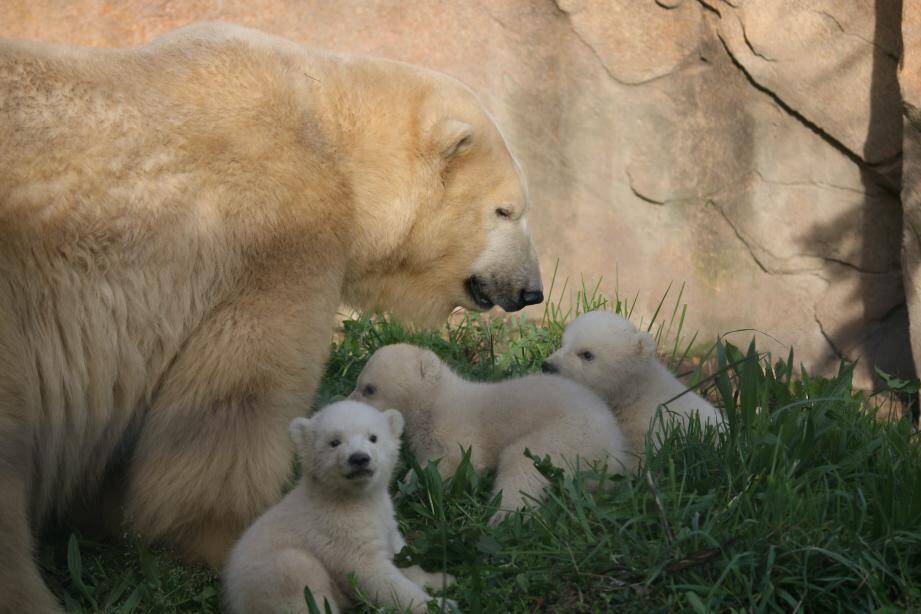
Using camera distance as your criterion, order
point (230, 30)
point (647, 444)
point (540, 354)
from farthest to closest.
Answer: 1. point (540, 354)
2. point (230, 30)
3. point (647, 444)

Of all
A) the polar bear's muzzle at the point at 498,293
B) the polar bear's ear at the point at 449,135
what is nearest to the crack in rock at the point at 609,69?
the polar bear's muzzle at the point at 498,293

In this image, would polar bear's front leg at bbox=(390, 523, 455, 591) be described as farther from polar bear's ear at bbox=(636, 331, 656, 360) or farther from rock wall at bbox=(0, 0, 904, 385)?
rock wall at bbox=(0, 0, 904, 385)

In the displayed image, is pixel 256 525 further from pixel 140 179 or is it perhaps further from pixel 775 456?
pixel 775 456

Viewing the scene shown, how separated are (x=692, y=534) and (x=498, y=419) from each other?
40.8 inches

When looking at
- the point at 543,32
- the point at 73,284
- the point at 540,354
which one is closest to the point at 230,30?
the point at 73,284

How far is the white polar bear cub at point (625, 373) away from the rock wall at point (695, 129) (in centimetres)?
312

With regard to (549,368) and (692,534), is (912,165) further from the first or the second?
(692,534)

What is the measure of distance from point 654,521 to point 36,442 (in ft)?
6.43

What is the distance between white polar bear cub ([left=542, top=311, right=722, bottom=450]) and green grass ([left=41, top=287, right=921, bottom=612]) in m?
0.16

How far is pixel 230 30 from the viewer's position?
170 inches

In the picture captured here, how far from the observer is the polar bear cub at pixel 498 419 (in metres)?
3.75

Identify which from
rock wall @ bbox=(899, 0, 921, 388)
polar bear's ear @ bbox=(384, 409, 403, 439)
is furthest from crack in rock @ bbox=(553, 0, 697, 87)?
polar bear's ear @ bbox=(384, 409, 403, 439)

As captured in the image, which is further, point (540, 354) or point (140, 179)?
point (540, 354)

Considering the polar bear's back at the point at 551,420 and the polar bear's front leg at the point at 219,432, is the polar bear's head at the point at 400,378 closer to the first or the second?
the polar bear's back at the point at 551,420
